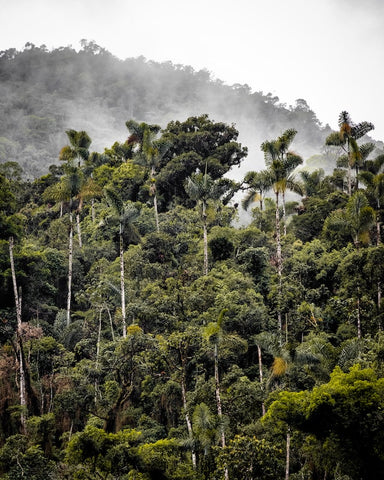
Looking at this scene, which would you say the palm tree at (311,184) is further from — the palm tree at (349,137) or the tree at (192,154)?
the tree at (192,154)

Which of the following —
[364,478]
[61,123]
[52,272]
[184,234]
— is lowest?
[364,478]

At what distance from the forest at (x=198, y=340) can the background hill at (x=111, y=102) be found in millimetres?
50308

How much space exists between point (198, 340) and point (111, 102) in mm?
96356

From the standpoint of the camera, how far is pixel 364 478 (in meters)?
12.4

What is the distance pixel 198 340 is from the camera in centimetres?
2000

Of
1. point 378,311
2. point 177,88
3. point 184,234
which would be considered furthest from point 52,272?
point 177,88

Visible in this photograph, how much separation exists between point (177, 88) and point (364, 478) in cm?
11600

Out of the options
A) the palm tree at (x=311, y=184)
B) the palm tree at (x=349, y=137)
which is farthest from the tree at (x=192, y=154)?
the palm tree at (x=349, y=137)

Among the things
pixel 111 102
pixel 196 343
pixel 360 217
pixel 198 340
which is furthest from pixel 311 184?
pixel 111 102

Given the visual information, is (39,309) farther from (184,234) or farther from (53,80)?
(53,80)

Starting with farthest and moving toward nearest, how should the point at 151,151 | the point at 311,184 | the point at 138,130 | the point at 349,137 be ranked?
the point at 138,130 < the point at 311,184 < the point at 151,151 < the point at 349,137

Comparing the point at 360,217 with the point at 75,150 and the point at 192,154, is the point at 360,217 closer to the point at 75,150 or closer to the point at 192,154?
the point at 192,154

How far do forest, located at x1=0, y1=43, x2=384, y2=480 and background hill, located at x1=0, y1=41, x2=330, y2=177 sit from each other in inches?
1981

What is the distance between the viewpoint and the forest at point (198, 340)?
1372 cm
